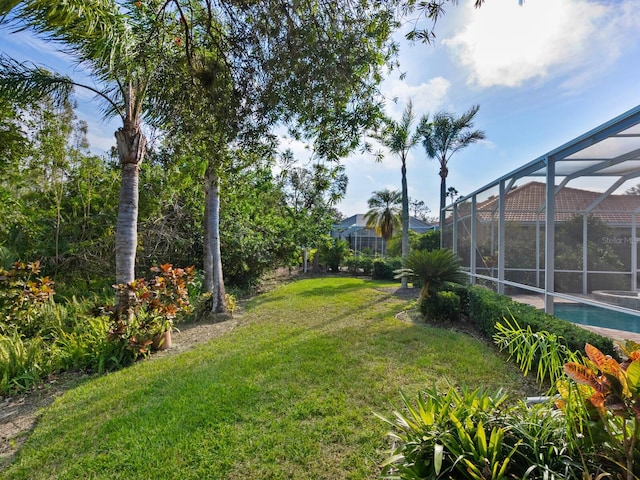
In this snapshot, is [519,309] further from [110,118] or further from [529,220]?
[110,118]

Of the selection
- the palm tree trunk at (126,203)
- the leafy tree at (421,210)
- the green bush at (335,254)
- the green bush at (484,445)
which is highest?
the leafy tree at (421,210)

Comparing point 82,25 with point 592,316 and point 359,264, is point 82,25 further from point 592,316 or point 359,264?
point 359,264

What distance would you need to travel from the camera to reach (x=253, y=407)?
3.08 m

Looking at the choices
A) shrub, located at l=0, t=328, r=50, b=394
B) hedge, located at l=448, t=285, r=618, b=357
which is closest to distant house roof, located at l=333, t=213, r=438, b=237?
hedge, located at l=448, t=285, r=618, b=357

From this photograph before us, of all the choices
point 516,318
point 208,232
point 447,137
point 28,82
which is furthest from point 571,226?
point 447,137

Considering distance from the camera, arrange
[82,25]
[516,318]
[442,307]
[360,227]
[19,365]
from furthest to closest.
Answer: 1. [360,227]
2. [442,307]
3. [516,318]
4. [19,365]
5. [82,25]

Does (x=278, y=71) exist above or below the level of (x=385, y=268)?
above

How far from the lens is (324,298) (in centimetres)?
953

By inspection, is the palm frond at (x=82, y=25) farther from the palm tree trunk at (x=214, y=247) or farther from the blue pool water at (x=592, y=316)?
the blue pool water at (x=592, y=316)

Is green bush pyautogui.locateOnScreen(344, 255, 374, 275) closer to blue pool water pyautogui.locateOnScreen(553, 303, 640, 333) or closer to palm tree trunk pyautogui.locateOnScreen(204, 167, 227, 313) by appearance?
palm tree trunk pyautogui.locateOnScreen(204, 167, 227, 313)

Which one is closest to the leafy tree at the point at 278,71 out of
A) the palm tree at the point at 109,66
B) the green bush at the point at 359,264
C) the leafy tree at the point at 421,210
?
the palm tree at the point at 109,66

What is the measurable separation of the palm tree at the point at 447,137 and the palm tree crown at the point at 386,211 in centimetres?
274

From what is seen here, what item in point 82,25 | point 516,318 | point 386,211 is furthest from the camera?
point 386,211

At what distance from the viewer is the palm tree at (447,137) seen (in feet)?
56.4
